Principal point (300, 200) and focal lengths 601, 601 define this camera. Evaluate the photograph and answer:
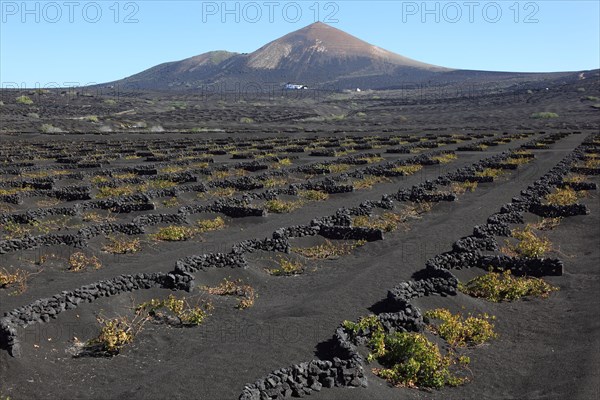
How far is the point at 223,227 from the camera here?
25922mm

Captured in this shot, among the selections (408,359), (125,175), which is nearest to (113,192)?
(125,175)

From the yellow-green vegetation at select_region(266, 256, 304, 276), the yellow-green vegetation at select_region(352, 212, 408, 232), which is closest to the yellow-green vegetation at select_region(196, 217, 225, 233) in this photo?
the yellow-green vegetation at select_region(352, 212, 408, 232)

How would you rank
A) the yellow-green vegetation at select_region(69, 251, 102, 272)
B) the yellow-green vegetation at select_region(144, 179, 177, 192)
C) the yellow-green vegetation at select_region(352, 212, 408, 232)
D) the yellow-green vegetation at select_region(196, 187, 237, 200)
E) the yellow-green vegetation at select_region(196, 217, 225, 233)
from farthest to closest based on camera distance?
1. the yellow-green vegetation at select_region(144, 179, 177, 192)
2. the yellow-green vegetation at select_region(196, 187, 237, 200)
3. the yellow-green vegetation at select_region(196, 217, 225, 233)
4. the yellow-green vegetation at select_region(352, 212, 408, 232)
5. the yellow-green vegetation at select_region(69, 251, 102, 272)

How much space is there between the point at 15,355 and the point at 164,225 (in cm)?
1358

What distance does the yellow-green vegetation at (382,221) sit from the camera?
2519cm

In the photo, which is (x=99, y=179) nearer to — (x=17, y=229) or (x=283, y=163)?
(x=283, y=163)

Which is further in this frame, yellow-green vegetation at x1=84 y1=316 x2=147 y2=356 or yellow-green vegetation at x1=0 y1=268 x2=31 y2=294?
yellow-green vegetation at x1=0 y1=268 x2=31 y2=294

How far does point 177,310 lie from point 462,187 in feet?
81.6

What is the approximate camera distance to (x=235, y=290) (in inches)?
675

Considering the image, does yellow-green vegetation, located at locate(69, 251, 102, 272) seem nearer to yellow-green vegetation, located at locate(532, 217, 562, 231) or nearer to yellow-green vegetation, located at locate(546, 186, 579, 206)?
yellow-green vegetation, located at locate(532, 217, 562, 231)

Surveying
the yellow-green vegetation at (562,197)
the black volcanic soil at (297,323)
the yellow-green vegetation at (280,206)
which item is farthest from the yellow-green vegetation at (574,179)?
the yellow-green vegetation at (280,206)

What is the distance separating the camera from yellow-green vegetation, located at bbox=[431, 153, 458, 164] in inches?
1941

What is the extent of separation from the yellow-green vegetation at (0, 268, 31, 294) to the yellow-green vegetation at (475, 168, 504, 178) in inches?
1173

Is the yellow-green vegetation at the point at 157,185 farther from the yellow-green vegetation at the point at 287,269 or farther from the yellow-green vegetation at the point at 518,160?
the yellow-green vegetation at the point at 518,160
